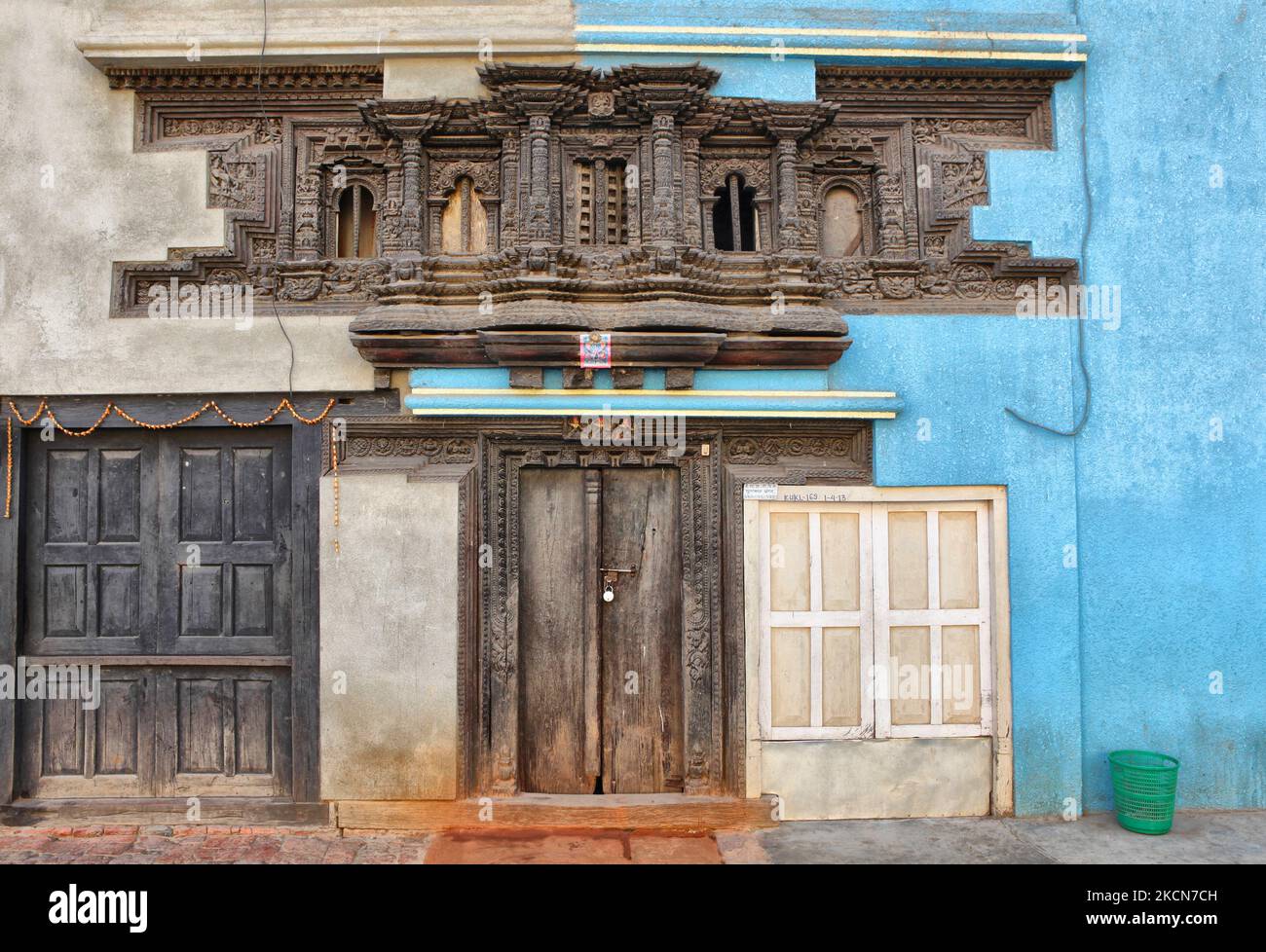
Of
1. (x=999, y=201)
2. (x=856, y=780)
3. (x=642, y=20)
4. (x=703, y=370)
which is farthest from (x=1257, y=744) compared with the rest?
(x=642, y=20)

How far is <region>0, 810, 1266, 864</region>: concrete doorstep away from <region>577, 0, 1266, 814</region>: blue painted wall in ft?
1.08

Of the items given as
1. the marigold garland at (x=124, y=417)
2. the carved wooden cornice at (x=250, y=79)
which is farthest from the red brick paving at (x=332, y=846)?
the carved wooden cornice at (x=250, y=79)

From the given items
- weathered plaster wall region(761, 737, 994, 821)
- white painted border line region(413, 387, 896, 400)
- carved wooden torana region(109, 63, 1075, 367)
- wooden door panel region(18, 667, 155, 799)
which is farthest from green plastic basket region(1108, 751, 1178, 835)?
wooden door panel region(18, 667, 155, 799)

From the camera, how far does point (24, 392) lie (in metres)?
5.55

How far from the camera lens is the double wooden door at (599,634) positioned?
5734 mm

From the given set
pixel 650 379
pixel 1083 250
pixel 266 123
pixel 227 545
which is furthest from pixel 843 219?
pixel 227 545

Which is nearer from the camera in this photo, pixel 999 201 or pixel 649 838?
pixel 649 838

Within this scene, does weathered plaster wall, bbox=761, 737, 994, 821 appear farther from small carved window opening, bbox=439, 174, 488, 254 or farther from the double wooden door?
small carved window opening, bbox=439, 174, 488, 254

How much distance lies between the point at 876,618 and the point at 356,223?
426 cm

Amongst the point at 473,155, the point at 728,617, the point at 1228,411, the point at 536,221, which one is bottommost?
the point at 728,617

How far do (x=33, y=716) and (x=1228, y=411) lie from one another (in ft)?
26.0

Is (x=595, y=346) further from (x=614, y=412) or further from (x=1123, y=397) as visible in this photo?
(x=1123, y=397)

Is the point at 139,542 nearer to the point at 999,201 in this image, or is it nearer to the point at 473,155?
the point at 473,155

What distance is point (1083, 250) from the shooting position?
575 centimetres
